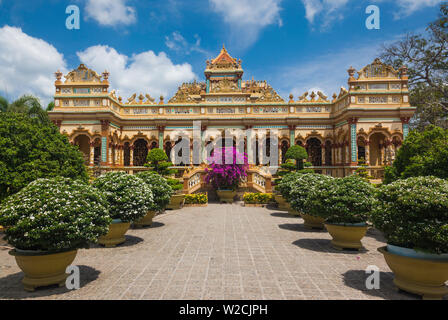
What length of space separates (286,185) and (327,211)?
4.92 metres

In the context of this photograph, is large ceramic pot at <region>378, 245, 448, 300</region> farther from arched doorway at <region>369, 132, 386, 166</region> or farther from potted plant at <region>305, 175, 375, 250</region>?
arched doorway at <region>369, 132, 386, 166</region>

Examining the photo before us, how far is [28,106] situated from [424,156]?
24.2 metres

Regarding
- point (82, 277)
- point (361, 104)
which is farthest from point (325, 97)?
point (82, 277)

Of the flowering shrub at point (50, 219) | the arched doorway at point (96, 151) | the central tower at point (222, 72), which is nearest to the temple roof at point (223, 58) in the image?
the central tower at point (222, 72)

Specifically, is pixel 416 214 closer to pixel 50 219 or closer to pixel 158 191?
pixel 50 219

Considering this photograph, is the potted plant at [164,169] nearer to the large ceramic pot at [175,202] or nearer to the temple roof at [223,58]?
the large ceramic pot at [175,202]

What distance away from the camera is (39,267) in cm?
475

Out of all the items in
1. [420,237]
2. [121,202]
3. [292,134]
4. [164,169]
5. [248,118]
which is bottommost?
[420,237]

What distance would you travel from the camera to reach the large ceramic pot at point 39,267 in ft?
15.5

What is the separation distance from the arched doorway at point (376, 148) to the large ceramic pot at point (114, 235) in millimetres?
21764

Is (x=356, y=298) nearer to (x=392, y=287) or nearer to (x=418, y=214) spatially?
(x=392, y=287)

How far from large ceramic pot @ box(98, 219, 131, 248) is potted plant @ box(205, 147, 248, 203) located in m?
10.1

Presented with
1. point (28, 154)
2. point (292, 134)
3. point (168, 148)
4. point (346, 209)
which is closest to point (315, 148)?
point (292, 134)

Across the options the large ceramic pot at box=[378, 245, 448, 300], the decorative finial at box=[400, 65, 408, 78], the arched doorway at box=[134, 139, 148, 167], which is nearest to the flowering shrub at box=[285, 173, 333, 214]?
the large ceramic pot at box=[378, 245, 448, 300]
